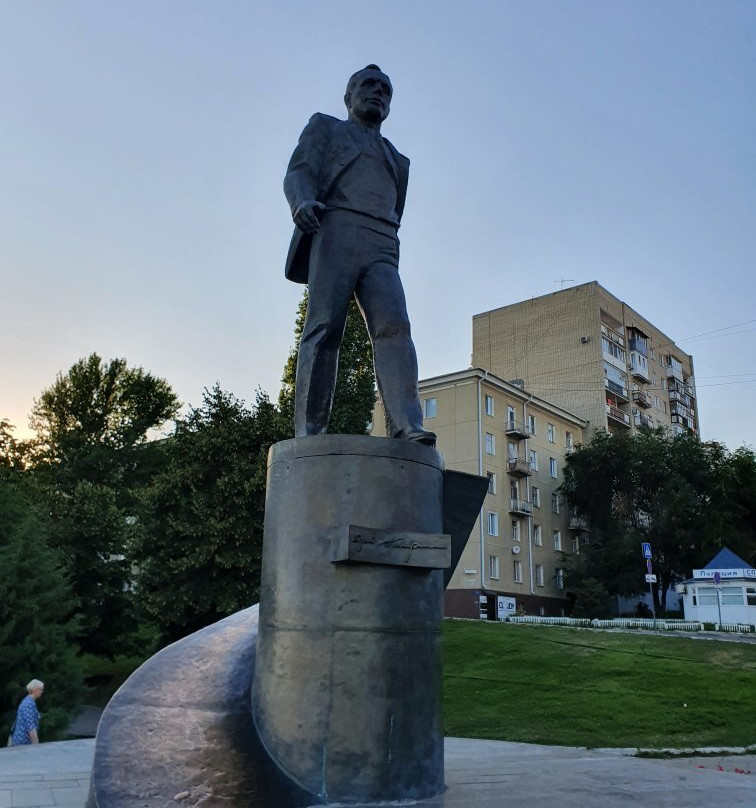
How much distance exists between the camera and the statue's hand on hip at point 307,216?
5.55m

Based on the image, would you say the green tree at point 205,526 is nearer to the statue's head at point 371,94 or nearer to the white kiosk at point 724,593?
the statue's head at point 371,94

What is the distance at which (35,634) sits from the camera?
51.7ft

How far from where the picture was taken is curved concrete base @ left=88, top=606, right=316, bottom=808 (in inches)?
164

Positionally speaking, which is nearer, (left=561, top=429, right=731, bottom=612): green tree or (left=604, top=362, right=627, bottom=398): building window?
(left=561, top=429, right=731, bottom=612): green tree

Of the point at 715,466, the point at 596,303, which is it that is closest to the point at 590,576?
the point at 715,466

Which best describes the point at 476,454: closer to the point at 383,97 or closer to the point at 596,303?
the point at 596,303

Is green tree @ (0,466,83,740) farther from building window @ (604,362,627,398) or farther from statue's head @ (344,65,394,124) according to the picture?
building window @ (604,362,627,398)

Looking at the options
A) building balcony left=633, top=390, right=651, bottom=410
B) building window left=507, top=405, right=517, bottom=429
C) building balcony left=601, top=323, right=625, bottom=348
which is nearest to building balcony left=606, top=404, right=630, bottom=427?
building balcony left=633, top=390, right=651, bottom=410

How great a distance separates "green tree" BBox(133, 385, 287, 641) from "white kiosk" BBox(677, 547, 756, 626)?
18.1 m

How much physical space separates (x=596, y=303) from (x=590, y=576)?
1781 cm

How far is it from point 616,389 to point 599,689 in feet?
124

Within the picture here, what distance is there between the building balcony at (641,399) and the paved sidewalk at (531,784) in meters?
48.2

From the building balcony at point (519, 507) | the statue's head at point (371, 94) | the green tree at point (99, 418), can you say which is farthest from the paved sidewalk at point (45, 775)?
the building balcony at point (519, 507)

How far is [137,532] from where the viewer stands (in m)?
23.7
